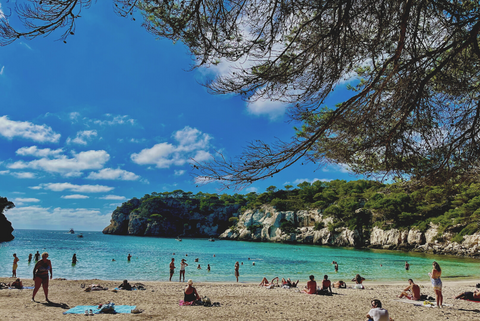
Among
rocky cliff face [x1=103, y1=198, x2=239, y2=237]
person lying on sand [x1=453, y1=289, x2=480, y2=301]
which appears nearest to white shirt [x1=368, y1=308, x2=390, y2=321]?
person lying on sand [x1=453, y1=289, x2=480, y2=301]

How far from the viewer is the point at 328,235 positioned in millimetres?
57719

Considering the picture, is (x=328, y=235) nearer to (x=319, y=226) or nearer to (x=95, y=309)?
(x=319, y=226)

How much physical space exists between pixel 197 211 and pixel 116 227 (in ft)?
129

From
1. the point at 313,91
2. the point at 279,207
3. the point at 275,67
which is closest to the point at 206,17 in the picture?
the point at 275,67

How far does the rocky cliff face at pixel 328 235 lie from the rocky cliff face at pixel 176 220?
1221 centimetres

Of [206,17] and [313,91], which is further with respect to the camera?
[313,91]

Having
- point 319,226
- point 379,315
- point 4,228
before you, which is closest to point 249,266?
point 379,315

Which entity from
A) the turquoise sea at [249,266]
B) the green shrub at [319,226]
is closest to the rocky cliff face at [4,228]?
the turquoise sea at [249,266]

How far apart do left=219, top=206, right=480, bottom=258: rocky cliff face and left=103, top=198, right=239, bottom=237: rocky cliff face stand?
40.1 ft

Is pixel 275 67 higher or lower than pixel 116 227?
higher

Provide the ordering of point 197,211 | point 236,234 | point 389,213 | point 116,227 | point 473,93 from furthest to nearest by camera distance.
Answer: point 116,227, point 197,211, point 236,234, point 389,213, point 473,93

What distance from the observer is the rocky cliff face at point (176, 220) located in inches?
3893

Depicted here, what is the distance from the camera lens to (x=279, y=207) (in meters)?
72.8

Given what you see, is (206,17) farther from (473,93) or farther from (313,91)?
(473,93)
